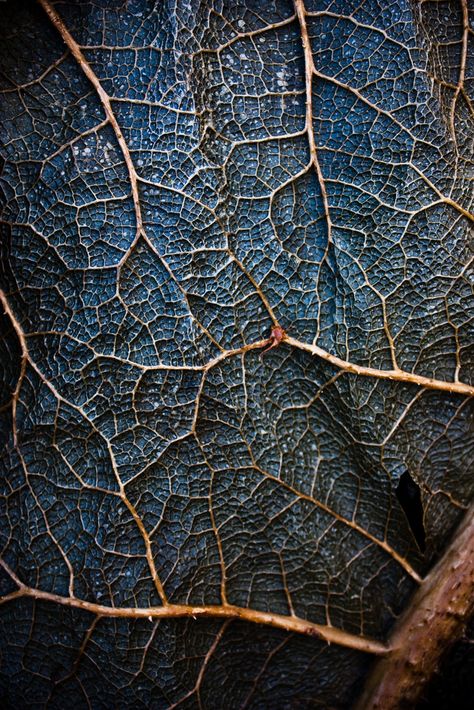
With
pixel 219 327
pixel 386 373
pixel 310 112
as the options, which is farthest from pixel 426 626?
pixel 310 112

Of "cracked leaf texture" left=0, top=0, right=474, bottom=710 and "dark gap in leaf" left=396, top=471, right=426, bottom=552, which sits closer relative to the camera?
"cracked leaf texture" left=0, top=0, right=474, bottom=710

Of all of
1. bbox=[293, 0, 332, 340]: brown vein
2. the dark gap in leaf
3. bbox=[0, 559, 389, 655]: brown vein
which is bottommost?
bbox=[0, 559, 389, 655]: brown vein

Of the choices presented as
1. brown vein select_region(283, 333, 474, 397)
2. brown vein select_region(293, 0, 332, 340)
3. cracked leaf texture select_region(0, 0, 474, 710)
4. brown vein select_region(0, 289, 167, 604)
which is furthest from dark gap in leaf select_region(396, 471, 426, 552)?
brown vein select_region(0, 289, 167, 604)

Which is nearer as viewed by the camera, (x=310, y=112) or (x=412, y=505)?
(x=310, y=112)

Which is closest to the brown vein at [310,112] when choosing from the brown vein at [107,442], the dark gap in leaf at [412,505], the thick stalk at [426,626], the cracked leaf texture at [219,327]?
the cracked leaf texture at [219,327]

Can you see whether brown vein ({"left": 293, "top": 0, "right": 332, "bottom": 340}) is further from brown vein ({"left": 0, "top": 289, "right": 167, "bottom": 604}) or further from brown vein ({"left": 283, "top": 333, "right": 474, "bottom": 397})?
brown vein ({"left": 0, "top": 289, "right": 167, "bottom": 604})

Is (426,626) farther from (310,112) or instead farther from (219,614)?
(310,112)

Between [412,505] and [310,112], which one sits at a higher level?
[310,112]
